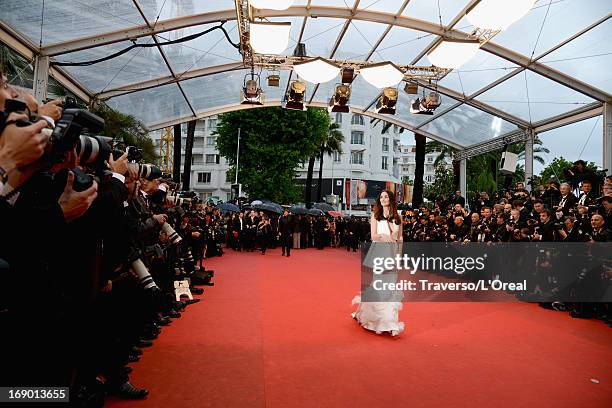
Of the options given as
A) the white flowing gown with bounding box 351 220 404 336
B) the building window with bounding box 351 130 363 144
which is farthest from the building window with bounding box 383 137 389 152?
the white flowing gown with bounding box 351 220 404 336

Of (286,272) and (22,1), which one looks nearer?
(22,1)

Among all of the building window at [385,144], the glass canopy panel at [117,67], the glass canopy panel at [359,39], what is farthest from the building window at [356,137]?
the glass canopy panel at [117,67]

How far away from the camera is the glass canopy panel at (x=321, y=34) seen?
10273 mm

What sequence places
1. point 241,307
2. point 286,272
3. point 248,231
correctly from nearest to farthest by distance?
point 241,307 < point 286,272 < point 248,231

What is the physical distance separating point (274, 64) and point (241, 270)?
18.7 feet

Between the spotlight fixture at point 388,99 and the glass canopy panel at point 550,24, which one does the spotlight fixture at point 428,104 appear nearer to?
the spotlight fixture at point 388,99

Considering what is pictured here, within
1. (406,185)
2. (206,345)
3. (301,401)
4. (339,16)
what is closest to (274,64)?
(339,16)

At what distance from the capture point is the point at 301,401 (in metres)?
3.09

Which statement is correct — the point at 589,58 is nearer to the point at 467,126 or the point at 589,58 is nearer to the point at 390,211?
the point at 467,126

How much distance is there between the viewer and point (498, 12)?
23.8 ft

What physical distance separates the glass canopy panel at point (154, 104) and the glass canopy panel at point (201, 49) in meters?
1.45

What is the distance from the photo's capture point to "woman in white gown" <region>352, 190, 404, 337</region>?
502 centimetres

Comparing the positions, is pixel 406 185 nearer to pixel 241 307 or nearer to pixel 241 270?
pixel 241 270

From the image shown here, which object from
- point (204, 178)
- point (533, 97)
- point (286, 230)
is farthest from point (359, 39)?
point (204, 178)
